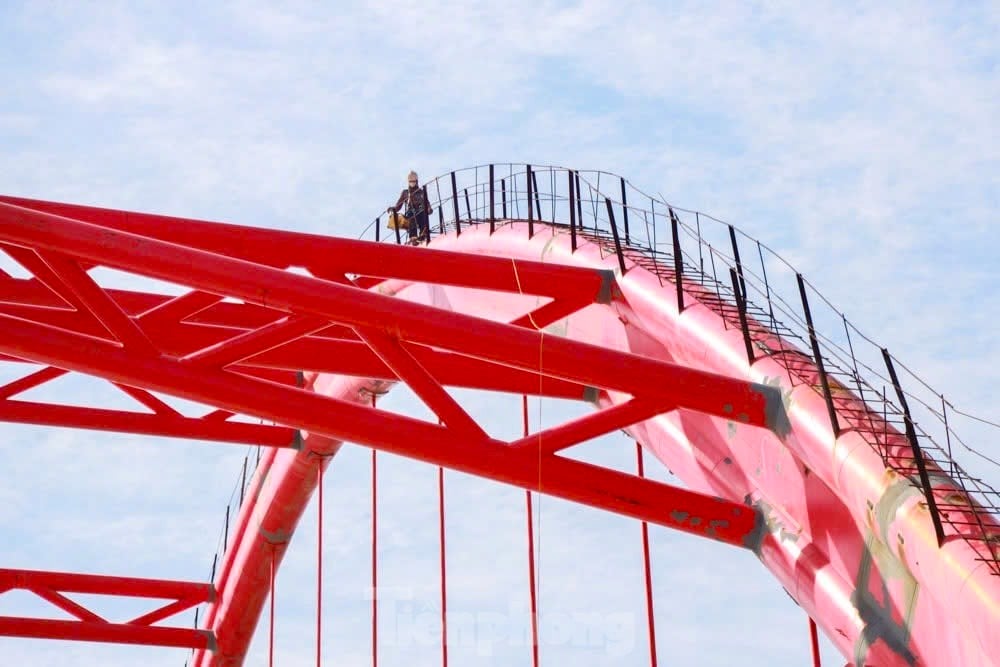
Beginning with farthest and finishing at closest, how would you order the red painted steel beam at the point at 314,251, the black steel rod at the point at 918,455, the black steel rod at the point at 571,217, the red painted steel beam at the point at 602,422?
the black steel rod at the point at 571,217
the red painted steel beam at the point at 314,251
the red painted steel beam at the point at 602,422
the black steel rod at the point at 918,455

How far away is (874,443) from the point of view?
13.3 meters

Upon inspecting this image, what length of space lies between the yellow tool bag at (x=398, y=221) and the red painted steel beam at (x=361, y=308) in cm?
1379

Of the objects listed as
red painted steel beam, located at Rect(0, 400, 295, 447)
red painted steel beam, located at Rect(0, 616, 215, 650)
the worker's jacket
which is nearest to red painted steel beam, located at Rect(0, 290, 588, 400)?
red painted steel beam, located at Rect(0, 400, 295, 447)

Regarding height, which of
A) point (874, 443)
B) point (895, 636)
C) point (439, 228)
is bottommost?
point (895, 636)

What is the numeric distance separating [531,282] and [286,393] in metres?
5.23

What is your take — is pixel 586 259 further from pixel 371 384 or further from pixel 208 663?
pixel 208 663

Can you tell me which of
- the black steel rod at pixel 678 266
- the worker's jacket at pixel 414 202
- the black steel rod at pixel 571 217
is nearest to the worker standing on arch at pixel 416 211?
the worker's jacket at pixel 414 202

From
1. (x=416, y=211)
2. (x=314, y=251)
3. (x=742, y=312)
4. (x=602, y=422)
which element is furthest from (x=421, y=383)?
(x=416, y=211)

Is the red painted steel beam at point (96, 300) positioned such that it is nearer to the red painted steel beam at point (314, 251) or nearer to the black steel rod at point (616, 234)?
the red painted steel beam at point (314, 251)

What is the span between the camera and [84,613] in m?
28.2

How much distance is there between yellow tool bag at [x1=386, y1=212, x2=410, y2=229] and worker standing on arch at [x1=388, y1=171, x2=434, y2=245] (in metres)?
0.06

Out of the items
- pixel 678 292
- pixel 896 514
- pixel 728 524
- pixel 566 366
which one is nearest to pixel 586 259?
pixel 678 292

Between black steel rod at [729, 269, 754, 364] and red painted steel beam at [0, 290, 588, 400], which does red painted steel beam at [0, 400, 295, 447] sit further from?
black steel rod at [729, 269, 754, 364]

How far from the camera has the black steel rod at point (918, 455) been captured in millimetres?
12047
